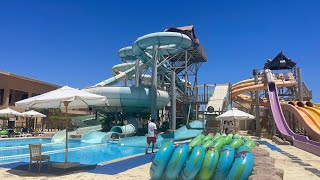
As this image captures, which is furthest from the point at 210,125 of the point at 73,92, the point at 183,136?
the point at 73,92

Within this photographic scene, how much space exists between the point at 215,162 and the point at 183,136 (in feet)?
52.5

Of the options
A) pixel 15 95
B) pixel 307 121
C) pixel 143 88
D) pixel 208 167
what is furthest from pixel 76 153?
pixel 15 95

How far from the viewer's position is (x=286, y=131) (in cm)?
1770

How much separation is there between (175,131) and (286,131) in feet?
27.4

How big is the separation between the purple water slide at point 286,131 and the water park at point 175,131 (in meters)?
0.07

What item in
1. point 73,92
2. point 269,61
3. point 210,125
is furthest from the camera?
point 269,61

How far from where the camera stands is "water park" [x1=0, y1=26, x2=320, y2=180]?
5.73m

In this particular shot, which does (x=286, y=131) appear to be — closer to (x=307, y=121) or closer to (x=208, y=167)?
(x=307, y=121)

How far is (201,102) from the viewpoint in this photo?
28.5 m

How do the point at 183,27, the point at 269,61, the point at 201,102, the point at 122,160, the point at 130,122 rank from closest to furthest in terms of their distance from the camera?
the point at 122,160 → the point at 130,122 → the point at 201,102 → the point at 269,61 → the point at 183,27

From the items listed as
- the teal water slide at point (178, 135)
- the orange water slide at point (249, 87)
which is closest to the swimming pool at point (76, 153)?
the teal water slide at point (178, 135)

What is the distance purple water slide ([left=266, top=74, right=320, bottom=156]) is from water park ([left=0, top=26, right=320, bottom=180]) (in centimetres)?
7

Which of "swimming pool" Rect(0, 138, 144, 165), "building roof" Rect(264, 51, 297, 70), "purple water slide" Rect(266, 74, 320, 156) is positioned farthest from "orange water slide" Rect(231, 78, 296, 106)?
"swimming pool" Rect(0, 138, 144, 165)

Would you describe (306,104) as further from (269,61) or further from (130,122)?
(130,122)
